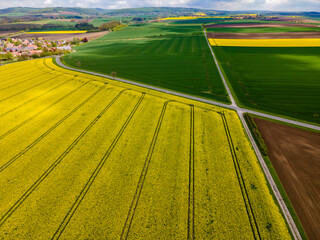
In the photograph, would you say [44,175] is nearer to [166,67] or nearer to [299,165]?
[299,165]

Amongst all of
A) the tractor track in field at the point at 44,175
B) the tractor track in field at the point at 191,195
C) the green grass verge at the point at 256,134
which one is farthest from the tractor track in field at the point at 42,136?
the green grass verge at the point at 256,134

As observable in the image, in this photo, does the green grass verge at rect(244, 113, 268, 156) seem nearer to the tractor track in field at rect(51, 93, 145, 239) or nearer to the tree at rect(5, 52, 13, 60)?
the tractor track in field at rect(51, 93, 145, 239)

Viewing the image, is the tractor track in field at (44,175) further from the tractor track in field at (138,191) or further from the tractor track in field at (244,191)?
the tractor track in field at (244,191)

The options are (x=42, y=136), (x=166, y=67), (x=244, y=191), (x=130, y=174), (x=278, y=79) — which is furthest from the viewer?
(x=166, y=67)

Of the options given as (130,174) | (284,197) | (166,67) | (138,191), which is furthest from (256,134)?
(166,67)

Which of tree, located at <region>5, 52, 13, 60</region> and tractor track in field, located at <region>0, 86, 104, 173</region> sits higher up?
tractor track in field, located at <region>0, 86, 104, 173</region>

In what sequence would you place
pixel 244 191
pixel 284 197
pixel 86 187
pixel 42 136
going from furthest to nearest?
pixel 42 136 → pixel 86 187 → pixel 244 191 → pixel 284 197

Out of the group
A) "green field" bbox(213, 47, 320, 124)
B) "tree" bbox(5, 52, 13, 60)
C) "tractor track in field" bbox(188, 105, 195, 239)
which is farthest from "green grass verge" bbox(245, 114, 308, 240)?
"tree" bbox(5, 52, 13, 60)
